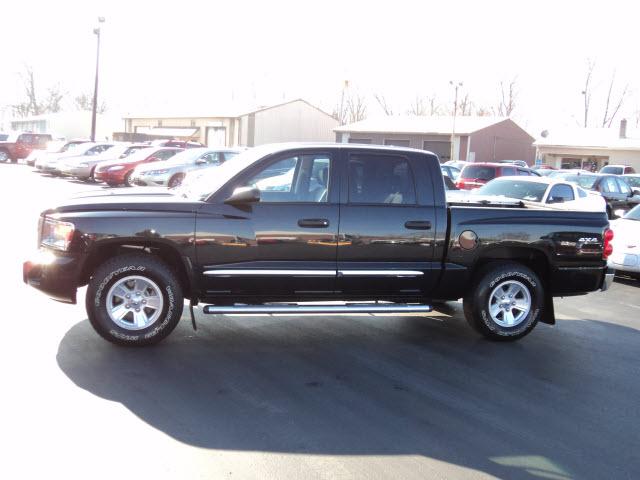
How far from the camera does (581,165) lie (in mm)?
51656

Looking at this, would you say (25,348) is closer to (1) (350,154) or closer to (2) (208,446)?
(2) (208,446)

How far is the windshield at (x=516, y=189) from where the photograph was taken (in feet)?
45.5

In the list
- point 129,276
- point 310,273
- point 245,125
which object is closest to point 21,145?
point 245,125

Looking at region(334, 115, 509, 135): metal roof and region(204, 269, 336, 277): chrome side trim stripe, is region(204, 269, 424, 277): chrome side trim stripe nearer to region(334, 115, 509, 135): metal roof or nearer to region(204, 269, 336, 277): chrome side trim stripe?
region(204, 269, 336, 277): chrome side trim stripe

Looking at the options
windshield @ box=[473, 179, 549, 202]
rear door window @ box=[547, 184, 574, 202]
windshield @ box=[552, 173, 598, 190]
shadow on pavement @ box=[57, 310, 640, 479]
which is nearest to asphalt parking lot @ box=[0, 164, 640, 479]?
shadow on pavement @ box=[57, 310, 640, 479]

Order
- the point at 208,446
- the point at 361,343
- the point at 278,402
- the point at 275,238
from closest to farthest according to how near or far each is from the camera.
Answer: the point at 208,446 < the point at 278,402 < the point at 275,238 < the point at 361,343

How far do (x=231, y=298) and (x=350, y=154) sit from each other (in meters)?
1.81

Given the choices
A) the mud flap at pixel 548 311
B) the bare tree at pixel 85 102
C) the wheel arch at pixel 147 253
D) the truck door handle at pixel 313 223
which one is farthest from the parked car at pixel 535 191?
the bare tree at pixel 85 102

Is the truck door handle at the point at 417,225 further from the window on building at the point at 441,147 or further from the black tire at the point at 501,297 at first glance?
the window on building at the point at 441,147

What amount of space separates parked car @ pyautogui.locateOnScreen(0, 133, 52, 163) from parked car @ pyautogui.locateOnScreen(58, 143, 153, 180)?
11.9 metres

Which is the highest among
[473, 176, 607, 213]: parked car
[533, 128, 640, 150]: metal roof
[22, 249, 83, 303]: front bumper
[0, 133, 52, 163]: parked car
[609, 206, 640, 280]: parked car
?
[533, 128, 640, 150]: metal roof

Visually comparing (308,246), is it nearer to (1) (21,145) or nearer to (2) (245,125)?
(1) (21,145)

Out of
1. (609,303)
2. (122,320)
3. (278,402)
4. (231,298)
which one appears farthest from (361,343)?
(609,303)

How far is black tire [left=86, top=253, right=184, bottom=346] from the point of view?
589 cm
